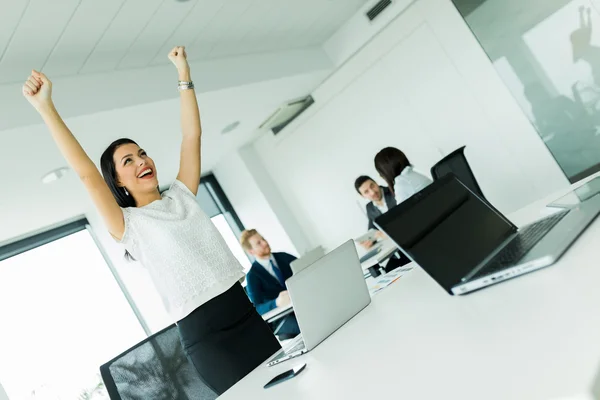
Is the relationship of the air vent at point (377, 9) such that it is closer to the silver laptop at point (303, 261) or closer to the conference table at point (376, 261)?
the silver laptop at point (303, 261)

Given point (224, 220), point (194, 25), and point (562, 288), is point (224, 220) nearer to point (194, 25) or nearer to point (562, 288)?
point (194, 25)

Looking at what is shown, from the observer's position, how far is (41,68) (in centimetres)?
361

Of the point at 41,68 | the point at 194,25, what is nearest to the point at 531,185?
the point at 194,25

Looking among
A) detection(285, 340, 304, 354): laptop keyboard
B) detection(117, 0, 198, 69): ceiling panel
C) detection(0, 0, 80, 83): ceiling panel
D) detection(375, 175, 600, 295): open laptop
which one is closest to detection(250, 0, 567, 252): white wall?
detection(117, 0, 198, 69): ceiling panel

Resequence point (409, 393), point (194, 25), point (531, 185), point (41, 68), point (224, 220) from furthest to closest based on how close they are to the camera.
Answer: point (224, 220) < point (531, 185) < point (194, 25) < point (41, 68) < point (409, 393)

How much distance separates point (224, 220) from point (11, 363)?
11.6ft

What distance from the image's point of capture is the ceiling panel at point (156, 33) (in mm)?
3795

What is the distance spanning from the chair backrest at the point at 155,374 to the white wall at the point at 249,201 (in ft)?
18.2

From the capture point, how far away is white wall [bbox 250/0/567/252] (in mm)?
5551

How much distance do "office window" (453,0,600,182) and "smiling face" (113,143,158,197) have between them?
453 cm

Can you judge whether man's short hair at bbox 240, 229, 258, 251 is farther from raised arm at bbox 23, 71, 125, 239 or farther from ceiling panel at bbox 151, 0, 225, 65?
raised arm at bbox 23, 71, 125, 239

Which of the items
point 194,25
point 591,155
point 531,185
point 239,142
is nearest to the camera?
point 194,25

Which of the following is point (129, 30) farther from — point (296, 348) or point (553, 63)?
point (553, 63)

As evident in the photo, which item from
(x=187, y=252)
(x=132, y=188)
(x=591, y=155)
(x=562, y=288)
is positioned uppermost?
(x=132, y=188)
